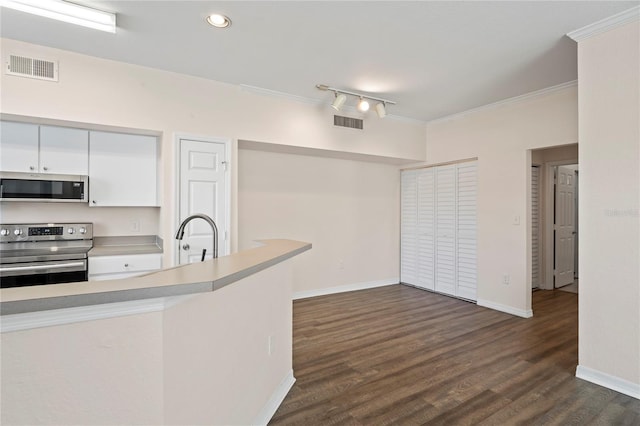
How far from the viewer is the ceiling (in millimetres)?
2383

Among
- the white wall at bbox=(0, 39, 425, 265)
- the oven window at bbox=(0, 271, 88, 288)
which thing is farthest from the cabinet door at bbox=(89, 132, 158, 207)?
the oven window at bbox=(0, 271, 88, 288)

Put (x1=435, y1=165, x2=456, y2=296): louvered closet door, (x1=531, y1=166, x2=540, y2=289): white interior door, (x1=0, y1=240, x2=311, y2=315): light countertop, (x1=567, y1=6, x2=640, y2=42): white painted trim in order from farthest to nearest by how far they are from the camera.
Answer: (x1=531, y1=166, x2=540, y2=289): white interior door < (x1=435, y1=165, x2=456, y2=296): louvered closet door < (x1=567, y1=6, x2=640, y2=42): white painted trim < (x1=0, y1=240, x2=311, y2=315): light countertop

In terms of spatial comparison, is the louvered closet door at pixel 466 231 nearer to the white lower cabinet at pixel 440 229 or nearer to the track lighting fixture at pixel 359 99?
the white lower cabinet at pixel 440 229

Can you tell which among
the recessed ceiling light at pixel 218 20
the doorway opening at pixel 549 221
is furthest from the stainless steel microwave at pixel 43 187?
the doorway opening at pixel 549 221

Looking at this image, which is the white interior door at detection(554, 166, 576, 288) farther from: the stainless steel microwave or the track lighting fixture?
the stainless steel microwave

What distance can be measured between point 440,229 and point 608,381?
2921mm

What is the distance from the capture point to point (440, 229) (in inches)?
206

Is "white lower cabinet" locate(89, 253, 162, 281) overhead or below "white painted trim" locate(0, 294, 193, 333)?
below

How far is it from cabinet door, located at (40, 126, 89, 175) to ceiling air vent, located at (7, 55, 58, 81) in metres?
0.48

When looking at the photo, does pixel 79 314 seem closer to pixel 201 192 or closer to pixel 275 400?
pixel 275 400

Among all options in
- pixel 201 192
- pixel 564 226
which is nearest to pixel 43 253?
pixel 201 192

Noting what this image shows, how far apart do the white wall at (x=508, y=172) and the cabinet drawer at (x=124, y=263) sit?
4118 mm

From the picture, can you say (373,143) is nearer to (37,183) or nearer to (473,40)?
(473,40)

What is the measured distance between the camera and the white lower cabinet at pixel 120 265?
10.3 feet
